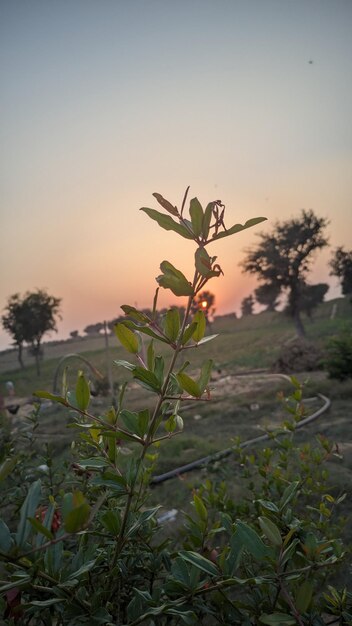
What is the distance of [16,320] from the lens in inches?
1431

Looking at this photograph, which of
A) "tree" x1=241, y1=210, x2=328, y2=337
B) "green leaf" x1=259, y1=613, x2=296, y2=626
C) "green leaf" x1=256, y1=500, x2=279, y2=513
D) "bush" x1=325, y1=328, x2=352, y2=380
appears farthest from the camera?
"tree" x1=241, y1=210, x2=328, y2=337

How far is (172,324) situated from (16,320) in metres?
39.0

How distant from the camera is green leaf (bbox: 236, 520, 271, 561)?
0.78 metres

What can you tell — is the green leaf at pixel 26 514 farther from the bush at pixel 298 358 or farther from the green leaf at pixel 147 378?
the bush at pixel 298 358

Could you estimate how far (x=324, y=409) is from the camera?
6.26m

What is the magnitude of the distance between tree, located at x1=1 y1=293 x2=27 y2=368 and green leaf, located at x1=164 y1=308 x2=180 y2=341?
3810cm

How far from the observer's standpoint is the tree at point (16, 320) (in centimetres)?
3594

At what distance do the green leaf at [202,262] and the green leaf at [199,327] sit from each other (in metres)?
0.11

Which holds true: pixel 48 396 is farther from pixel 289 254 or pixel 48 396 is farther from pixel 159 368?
pixel 289 254

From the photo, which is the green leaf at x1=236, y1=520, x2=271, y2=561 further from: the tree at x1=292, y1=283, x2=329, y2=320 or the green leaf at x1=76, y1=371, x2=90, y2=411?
the tree at x1=292, y1=283, x2=329, y2=320

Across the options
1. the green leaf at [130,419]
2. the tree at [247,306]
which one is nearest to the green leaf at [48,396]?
the green leaf at [130,419]

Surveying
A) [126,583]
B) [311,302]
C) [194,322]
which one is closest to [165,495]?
[126,583]

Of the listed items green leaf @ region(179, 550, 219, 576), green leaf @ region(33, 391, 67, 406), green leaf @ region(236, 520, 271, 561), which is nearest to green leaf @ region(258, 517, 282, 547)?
green leaf @ region(236, 520, 271, 561)

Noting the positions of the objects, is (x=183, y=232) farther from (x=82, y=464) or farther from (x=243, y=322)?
(x=243, y=322)
